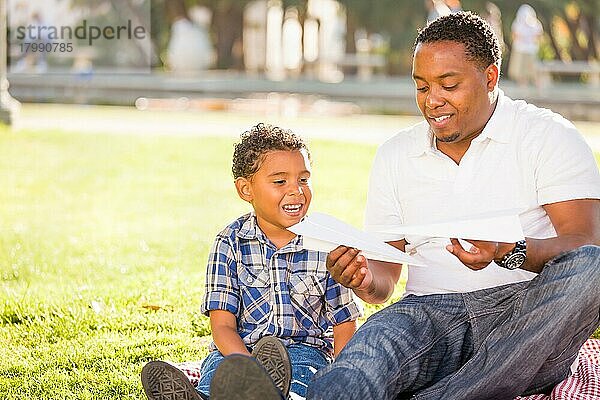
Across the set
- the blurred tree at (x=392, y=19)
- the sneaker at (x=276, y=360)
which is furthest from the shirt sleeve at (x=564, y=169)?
the blurred tree at (x=392, y=19)

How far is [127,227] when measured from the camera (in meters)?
7.61

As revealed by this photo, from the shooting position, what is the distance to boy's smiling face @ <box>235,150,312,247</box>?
3.39 metres

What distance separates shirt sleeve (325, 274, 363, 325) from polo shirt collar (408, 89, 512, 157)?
1.57 feet

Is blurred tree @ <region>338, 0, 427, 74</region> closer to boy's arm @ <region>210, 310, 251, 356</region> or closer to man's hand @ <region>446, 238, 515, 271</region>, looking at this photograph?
boy's arm @ <region>210, 310, 251, 356</region>

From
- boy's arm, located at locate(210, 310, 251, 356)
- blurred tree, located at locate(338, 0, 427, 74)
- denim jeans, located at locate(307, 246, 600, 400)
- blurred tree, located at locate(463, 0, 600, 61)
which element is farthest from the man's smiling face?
blurred tree, located at locate(338, 0, 427, 74)

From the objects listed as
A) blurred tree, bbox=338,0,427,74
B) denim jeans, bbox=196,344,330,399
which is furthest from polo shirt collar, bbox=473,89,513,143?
blurred tree, bbox=338,0,427,74

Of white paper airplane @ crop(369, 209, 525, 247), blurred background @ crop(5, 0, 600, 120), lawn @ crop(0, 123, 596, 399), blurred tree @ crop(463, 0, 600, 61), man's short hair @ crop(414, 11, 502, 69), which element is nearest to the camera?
white paper airplane @ crop(369, 209, 525, 247)

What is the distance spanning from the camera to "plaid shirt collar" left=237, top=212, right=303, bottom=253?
11.2 feet

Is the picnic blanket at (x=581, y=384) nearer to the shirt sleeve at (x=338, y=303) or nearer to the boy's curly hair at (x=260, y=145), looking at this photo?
the shirt sleeve at (x=338, y=303)

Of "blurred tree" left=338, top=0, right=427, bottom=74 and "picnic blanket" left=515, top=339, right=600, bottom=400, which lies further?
"blurred tree" left=338, top=0, right=427, bottom=74

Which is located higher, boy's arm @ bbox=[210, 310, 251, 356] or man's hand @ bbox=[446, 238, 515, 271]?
man's hand @ bbox=[446, 238, 515, 271]

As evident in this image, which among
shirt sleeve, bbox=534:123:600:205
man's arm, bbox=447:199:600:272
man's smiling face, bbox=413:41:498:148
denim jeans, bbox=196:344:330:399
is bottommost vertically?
denim jeans, bbox=196:344:330:399

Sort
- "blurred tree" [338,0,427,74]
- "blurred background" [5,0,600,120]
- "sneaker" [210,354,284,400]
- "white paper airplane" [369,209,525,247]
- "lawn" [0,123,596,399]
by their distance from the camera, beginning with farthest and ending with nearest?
"blurred tree" [338,0,427,74] → "blurred background" [5,0,600,120] → "lawn" [0,123,596,399] → "white paper airplane" [369,209,525,247] → "sneaker" [210,354,284,400]

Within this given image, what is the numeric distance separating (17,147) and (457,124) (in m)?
8.53
